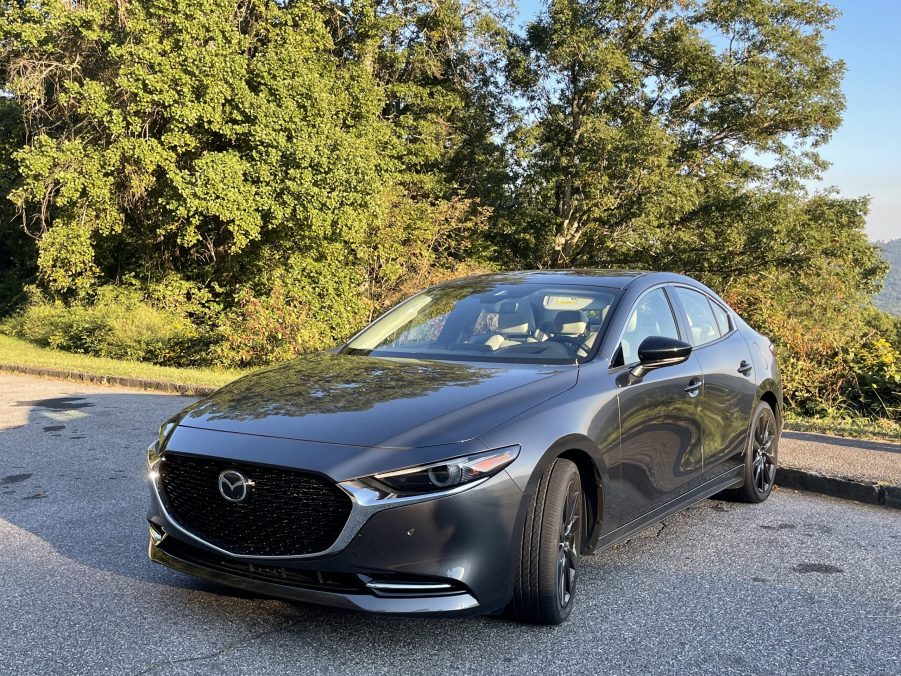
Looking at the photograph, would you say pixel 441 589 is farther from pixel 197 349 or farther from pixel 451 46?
pixel 451 46

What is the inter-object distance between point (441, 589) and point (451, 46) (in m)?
27.0

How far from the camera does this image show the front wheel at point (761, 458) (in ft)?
19.1

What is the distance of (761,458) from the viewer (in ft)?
19.8

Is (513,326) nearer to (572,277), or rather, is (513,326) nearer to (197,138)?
(572,277)

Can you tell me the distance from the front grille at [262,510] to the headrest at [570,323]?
5.90ft

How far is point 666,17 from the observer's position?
28859 millimetres

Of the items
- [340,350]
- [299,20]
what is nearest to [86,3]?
[299,20]

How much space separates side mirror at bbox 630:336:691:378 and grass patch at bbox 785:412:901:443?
503cm

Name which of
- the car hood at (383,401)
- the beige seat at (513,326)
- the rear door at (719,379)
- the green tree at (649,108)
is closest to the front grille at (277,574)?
the car hood at (383,401)

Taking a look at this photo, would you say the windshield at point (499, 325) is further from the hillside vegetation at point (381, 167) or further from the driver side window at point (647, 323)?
the hillside vegetation at point (381, 167)

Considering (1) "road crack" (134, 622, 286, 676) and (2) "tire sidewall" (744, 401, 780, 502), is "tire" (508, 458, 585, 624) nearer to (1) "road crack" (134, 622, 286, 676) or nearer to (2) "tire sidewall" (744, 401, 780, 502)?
(1) "road crack" (134, 622, 286, 676)

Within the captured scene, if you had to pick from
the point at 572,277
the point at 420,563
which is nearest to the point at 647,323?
the point at 572,277

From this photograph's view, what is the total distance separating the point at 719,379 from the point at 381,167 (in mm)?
20393

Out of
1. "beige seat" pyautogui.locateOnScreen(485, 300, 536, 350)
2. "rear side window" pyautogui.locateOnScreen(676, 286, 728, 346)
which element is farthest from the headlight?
"rear side window" pyautogui.locateOnScreen(676, 286, 728, 346)
